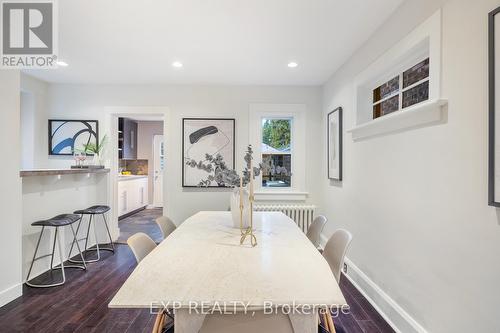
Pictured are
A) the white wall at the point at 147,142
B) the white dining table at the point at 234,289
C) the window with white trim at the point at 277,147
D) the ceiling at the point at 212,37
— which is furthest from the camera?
the white wall at the point at 147,142

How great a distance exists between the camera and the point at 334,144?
365 centimetres

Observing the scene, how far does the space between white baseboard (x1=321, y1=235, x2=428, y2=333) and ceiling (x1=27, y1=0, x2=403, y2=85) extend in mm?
2301

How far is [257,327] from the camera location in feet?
3.50

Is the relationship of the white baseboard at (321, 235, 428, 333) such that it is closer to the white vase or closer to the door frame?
the white vase

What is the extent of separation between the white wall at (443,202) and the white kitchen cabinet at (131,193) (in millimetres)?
5118

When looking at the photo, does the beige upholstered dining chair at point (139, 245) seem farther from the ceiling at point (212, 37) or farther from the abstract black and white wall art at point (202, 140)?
the abstract black and white wall art at point (202, 140)

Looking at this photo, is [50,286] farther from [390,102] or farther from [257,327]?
[390,102]

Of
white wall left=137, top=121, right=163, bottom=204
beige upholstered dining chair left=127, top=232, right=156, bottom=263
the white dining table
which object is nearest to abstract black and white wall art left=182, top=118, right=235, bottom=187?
beige upholstered dining chair left=127, top=232, right=156, bottom=263

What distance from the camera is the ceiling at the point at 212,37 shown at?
2.16 m

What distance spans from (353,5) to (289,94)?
7.15 ft

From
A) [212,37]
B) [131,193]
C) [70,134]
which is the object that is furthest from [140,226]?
[212,37]

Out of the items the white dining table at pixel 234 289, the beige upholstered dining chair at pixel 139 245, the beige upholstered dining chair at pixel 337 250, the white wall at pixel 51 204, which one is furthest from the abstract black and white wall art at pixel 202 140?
the white dining table at pixel 234 289

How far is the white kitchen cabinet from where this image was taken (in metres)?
5.99

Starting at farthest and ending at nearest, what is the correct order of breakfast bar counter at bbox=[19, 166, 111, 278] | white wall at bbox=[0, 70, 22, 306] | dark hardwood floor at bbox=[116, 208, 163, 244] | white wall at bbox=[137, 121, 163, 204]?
1. white wall at bbox=[137, 121, 163, 204]
2. dark hardwood floor at bbox=[116, 208, 163, 244]
3. breakfast bar counter at bbox=[19, 166, 111, 278]
4. white wall at bbox=[0, 70, 22, 306]
